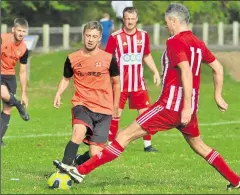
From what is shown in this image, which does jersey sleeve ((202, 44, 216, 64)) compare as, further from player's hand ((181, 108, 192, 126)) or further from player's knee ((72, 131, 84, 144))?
player's knee ((72, 131, 84, 144))

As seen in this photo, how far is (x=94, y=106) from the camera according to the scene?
1351 cm

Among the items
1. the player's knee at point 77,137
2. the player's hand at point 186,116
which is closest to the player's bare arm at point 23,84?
the player's knee at point 77,137

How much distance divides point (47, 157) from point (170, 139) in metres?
4.11

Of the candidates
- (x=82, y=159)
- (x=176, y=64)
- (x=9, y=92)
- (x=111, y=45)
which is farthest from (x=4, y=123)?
(x=176, y=64)

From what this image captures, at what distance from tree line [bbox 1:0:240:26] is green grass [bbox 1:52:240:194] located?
2536cm

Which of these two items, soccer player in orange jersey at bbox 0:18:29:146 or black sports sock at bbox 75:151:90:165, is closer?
black sports sock at bbox 75:151:90:165

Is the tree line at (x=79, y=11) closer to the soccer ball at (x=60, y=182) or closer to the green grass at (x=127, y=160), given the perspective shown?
the green grass at (x=127, y=160)

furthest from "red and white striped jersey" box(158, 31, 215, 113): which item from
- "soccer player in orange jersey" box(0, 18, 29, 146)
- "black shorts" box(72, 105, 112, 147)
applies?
"soccer player in orange jersey" box(0, 18, 29, 146)

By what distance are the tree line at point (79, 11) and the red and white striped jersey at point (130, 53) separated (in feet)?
115

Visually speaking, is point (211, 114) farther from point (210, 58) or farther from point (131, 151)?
point (210, 58)

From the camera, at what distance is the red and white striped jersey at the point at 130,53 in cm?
1794

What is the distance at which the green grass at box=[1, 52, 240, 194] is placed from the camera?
1221 centimetres

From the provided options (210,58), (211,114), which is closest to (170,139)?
(211,114)

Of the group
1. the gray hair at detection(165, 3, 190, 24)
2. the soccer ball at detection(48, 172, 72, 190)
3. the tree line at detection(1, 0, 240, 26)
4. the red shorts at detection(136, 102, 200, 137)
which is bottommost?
the tree line at detection(1, 0, 240, 26)
